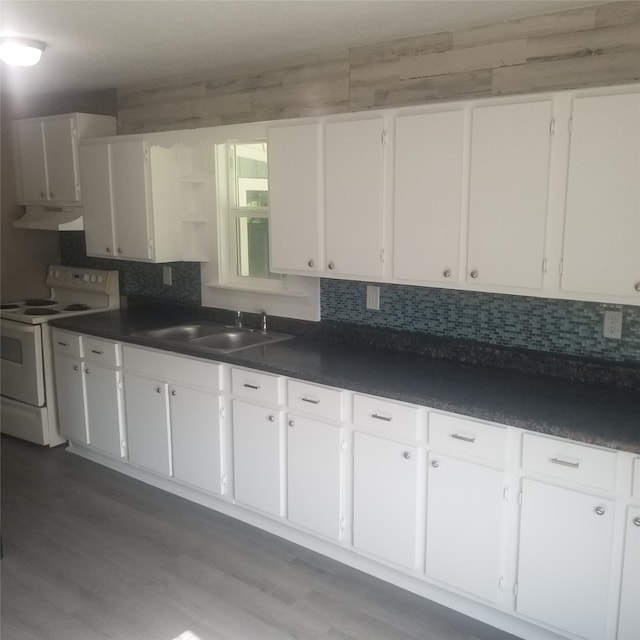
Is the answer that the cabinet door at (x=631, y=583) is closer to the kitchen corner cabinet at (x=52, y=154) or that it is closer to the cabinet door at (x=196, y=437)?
the cabinet door at (x=196, y=437)

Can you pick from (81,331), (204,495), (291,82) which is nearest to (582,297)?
(291,82)

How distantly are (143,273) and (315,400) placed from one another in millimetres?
2168

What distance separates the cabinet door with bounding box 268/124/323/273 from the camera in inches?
120

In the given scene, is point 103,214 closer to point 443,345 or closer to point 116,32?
point 116,32

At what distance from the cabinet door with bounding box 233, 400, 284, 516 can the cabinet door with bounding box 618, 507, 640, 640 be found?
4.97ft

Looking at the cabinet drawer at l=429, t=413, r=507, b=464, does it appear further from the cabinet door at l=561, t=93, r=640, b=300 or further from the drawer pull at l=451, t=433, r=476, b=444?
the cabinet door at l=561, t=93, r=640, b=300

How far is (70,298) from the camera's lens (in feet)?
16.0

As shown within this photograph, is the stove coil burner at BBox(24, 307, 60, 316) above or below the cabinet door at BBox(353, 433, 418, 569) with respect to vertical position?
above

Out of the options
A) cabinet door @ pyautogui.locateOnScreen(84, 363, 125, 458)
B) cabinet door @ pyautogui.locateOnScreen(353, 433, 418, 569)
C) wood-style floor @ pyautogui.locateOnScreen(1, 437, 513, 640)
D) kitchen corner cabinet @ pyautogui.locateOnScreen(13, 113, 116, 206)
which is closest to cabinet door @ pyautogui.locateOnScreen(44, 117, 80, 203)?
kitchen corner cabinet @ pyautogui.locateOnScreen(13, 113, 116, 206)

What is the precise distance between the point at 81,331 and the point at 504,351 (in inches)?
99.1

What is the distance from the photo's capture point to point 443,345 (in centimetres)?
302

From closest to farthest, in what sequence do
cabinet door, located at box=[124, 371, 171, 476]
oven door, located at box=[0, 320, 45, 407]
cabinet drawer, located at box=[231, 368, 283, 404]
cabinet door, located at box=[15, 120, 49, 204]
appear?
cabinet drawer, located at box=[231, 368, 283, 404]
cabinet door, located at box=[124, 371, 171, 476]
oven door, located at box=[0, 320, 45, 407]
cabinet door, located at box=[15, 120, 49, 204]

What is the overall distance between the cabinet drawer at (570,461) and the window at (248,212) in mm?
1963

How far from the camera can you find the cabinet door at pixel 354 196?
2.84 meters
